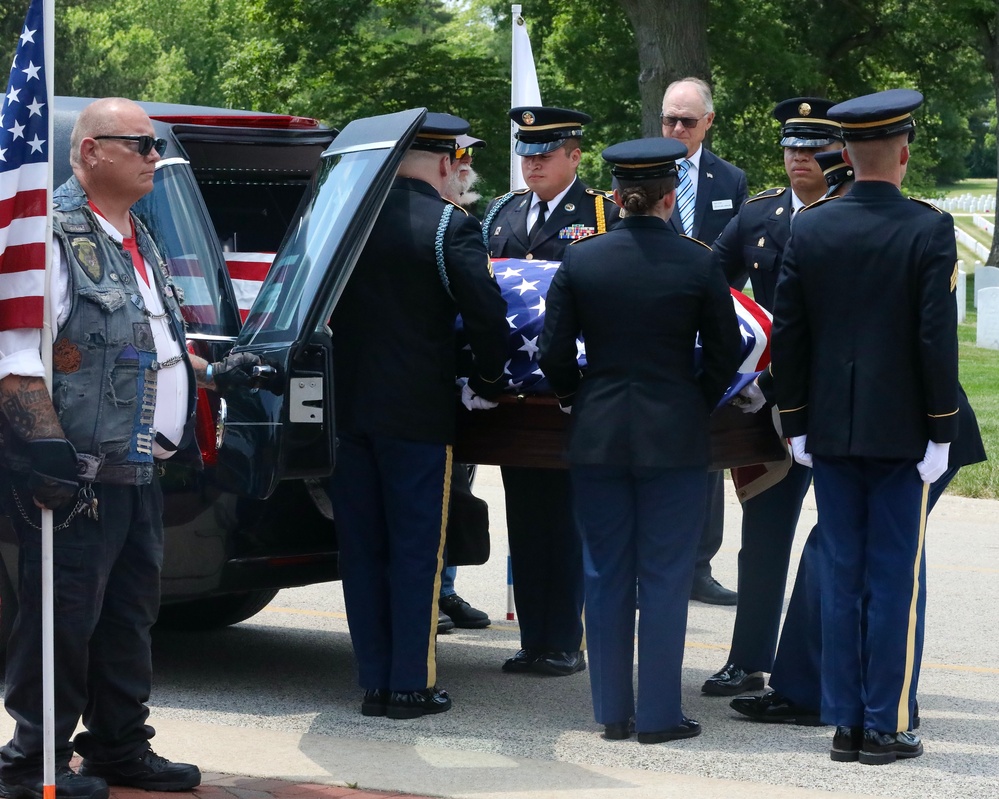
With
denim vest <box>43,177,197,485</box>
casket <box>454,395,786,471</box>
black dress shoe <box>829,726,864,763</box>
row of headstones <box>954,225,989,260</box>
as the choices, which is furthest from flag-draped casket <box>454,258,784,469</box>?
row of headstones <box>954,225,989,260</box>

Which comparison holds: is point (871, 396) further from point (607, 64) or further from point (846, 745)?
point (607, 64)

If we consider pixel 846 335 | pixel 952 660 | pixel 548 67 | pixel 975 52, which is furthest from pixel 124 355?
pixel 975 52

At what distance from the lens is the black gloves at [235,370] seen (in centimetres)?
489

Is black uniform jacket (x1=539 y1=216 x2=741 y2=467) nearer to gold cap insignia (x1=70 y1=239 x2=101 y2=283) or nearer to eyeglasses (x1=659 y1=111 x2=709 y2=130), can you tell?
gold cap insignia (x1=70 y1=239 x2=101 y2=283)

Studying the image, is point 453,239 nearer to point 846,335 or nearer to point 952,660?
point 846,335

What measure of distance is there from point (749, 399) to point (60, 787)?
2505 mm

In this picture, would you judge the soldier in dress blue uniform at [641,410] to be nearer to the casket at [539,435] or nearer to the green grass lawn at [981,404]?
the casket at [539,435]

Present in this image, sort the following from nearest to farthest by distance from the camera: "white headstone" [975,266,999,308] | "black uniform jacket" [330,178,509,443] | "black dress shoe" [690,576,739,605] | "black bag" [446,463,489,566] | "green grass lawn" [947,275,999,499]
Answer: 1. "black uniform jacket" [330,178,509,443]
2. "black bag" [446,463,489,566]
3. "black dress shoe" [690,576,739,605]
4. "green grass lawn" [947,275,999,499]
5. "white headstone" [975,266,999,308]

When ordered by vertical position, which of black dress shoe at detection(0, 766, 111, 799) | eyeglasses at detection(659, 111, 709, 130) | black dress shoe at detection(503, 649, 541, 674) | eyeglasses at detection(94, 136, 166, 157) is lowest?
black dress shoe at detection(503, 649, 541, 674)

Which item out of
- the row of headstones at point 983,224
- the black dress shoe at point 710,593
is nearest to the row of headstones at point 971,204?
the row of headstones at point 983,224

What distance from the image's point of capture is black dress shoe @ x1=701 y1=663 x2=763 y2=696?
18.9ft

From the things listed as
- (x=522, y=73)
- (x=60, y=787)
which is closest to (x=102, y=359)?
(x=60, y=787)

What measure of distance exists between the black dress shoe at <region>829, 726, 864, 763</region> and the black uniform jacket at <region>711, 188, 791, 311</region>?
1738mm

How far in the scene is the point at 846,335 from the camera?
15.8 feet
